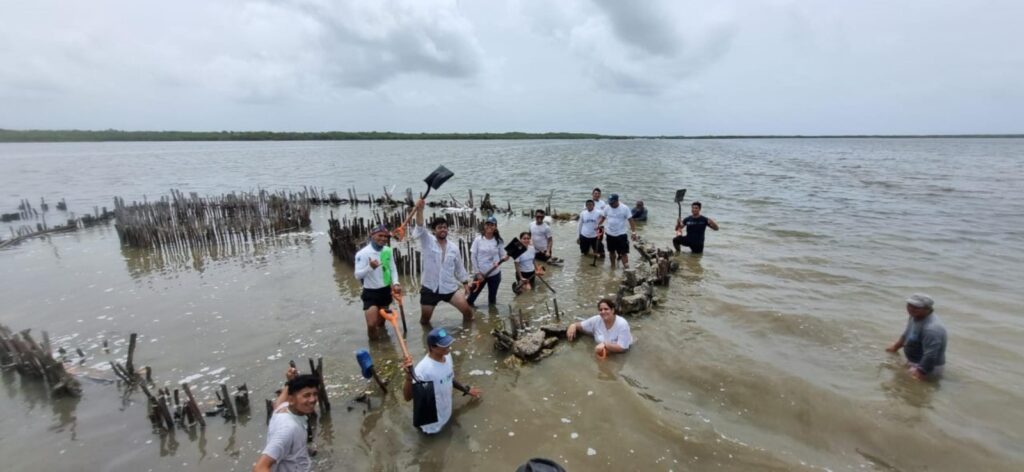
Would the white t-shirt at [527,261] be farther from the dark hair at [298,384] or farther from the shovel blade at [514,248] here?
the dark hair at [298,384]

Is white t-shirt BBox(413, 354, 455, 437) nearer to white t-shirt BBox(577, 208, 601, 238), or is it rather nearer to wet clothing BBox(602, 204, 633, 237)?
wet clothing BBox(602, 204, 633, 237)

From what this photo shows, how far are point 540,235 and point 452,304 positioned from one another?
14.5ft

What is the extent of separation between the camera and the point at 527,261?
10125 mm

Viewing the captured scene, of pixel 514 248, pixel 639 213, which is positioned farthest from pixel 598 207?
pixel 639 213

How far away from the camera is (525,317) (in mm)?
8648

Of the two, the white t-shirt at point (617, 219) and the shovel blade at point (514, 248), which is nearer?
the shovel blade at point (514, 248)

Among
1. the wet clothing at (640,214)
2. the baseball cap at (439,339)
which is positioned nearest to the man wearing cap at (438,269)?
the baseball cap at (439,339)

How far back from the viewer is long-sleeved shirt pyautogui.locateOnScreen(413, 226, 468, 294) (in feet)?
25.0

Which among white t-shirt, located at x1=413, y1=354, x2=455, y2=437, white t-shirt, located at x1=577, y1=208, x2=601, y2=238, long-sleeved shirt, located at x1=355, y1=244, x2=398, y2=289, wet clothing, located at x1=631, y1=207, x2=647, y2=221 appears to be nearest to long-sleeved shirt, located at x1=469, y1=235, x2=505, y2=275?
long-sleeved shirt, located at x1=355, y1=244, x2=398, y2=289

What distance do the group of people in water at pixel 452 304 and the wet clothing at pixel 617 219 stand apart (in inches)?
1.0

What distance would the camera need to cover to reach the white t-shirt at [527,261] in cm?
1004

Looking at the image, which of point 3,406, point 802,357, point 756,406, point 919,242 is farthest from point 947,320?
point 3,406

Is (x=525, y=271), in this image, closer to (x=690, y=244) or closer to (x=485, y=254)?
(x=485, y=254)

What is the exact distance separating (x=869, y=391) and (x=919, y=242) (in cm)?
1127
